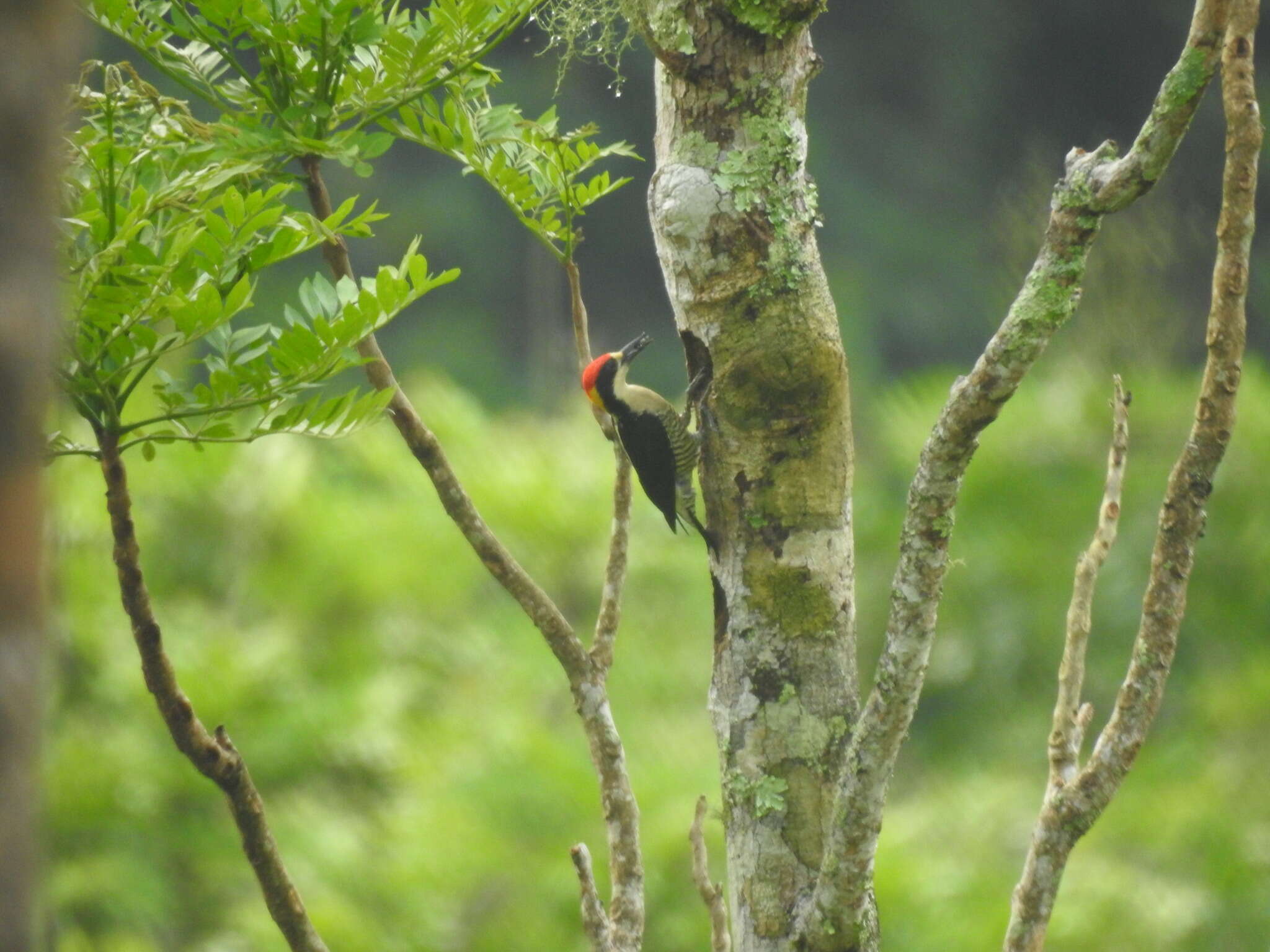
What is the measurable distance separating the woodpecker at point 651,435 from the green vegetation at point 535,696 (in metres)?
0.83

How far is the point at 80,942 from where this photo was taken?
3160mm

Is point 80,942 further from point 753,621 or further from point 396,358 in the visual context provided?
point 396,358

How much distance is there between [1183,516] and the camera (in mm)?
748

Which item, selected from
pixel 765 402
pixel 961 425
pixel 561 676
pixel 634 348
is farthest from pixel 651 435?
pixel 561 676

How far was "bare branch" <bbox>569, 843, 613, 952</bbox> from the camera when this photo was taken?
75 cm

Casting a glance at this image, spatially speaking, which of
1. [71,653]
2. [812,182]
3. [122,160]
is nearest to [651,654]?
[71,653]

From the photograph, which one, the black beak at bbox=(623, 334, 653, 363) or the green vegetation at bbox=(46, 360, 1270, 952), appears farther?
the green vegetation at bbox=(46, 360, 1270, 952)

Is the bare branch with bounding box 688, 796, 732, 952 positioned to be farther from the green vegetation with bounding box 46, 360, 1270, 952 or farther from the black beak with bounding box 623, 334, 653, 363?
the green vegetation with bounding box 46, 360, 1270, 952

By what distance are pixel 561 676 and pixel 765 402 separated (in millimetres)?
2592

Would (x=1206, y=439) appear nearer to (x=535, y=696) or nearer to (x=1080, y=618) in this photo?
(x=1080, y=618)

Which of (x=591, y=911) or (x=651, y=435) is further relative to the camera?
(x=651, y=435)

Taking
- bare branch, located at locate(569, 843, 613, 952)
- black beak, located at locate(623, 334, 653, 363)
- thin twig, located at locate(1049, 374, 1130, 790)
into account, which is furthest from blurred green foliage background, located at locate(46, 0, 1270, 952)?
bare branch, located at locate(569, 843, 613, 952)

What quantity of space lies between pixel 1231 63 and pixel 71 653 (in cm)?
342

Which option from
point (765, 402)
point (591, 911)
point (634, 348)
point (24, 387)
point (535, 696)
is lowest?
point (24, 387)
